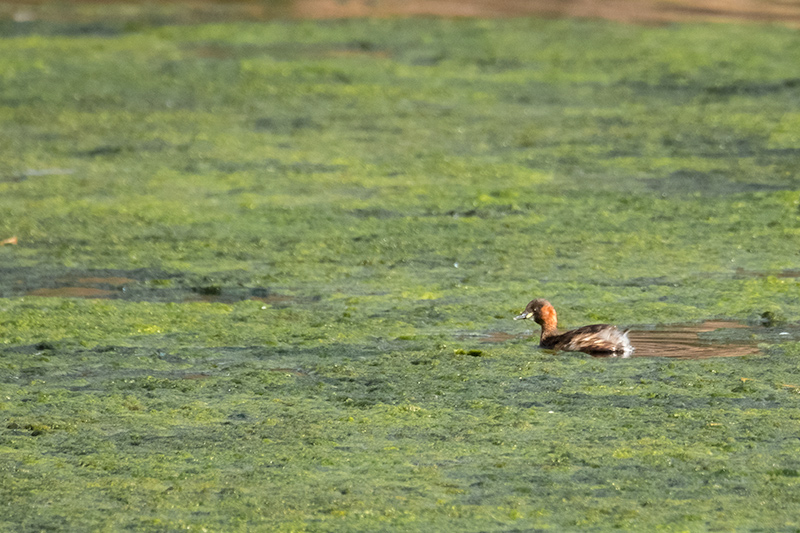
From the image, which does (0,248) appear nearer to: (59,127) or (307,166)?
(307,166)

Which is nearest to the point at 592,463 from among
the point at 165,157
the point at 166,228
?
the point at 166,228

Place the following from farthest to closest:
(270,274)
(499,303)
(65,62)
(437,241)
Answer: (65,62) < (437,241) < (270,274) < (499,303)

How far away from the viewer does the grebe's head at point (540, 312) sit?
4812 mm

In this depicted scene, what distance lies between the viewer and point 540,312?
190 inches

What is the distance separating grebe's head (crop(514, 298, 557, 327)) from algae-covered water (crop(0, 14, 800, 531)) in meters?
0.08

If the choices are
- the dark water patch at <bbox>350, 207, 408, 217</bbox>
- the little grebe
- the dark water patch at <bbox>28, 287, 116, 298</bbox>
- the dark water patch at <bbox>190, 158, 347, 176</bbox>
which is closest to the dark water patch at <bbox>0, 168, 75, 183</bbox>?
the dark water patch at <bbox>190, 158, 347, 176</bbox>

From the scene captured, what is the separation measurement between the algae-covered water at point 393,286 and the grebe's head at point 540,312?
8cm

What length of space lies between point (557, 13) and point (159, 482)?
10.5m

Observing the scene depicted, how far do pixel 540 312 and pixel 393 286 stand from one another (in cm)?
82

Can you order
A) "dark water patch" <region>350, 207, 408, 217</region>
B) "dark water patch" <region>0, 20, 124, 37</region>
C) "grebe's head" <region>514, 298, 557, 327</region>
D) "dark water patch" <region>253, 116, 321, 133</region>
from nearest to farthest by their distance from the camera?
"grebe's head" <region>514, 298, 557, 327</region>
"dark water patch" <region>350, 207, 408, 217</region>
"dark water patch" <region>253, 116, 321, 133</region>
"dark water patch" <region>0, 20, 124, 37</region>

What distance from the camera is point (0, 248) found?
6172 mm

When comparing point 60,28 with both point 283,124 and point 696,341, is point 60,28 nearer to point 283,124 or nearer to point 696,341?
point 283,124

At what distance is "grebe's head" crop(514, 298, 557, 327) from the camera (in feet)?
15.8

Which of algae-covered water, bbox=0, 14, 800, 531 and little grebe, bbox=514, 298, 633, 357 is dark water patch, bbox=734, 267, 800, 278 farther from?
little grebe, bbox=514, 298, 633, 357
